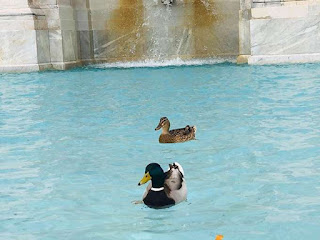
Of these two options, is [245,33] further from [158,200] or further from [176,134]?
[158,200]

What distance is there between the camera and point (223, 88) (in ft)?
34.3

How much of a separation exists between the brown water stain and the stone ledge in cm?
419

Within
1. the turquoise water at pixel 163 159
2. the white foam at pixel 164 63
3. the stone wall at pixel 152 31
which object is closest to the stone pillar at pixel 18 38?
the stone wall at pixel 152 31

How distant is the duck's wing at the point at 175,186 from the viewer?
14.6ft

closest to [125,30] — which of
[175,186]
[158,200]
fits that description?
[175,186]

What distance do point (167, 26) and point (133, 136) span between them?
10.6 m

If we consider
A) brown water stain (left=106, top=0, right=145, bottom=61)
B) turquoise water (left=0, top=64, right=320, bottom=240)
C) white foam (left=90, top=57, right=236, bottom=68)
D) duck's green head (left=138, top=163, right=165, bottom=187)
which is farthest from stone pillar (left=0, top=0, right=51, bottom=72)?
duck's green head (left=138, top=163, right=165, bottom=187)

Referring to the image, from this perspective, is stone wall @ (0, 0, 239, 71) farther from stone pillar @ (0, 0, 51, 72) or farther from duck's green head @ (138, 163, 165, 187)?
duck's green head @ (138, 163, 165, 187)

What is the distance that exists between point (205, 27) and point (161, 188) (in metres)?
13.1

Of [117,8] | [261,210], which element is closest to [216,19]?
[117,8]

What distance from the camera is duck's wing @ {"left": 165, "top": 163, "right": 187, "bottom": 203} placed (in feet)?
14.6

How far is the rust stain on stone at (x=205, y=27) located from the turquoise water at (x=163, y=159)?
581 cm

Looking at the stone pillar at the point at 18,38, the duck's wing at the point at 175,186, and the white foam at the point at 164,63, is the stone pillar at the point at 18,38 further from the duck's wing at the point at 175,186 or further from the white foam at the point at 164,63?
the duck's wing at the point at 175,186

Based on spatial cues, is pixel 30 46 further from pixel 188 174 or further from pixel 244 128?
pixel 188 174
